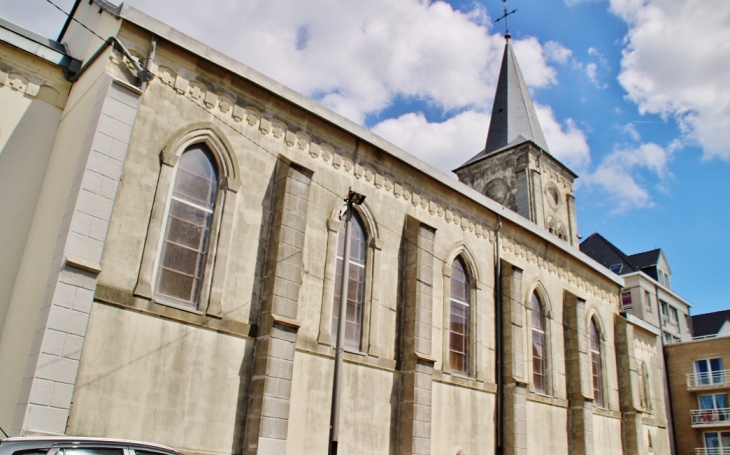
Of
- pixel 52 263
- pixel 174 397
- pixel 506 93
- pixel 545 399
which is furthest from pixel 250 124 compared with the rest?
pixel 506 93

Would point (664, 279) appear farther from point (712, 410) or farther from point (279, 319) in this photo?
point (279, 319)

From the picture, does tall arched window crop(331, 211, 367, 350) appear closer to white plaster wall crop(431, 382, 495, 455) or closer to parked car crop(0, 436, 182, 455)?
white plaster wall crop(431, 382, 495, 455)

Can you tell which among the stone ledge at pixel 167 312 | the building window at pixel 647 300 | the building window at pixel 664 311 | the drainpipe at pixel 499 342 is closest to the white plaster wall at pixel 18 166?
the stone ledge at pixel 167 312

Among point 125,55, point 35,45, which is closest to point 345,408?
point 125,55

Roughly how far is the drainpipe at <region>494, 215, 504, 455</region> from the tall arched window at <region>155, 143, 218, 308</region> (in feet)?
36.3

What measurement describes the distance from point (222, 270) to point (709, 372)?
33.2m

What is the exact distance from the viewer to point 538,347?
23.1 m

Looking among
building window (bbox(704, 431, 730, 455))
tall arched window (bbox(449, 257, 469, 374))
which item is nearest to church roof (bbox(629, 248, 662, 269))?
building window (bbox(704, 431, 730, 455))

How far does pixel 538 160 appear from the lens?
117ft

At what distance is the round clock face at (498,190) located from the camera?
35.7 m

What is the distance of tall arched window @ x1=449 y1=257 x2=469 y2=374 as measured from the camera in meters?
19.2

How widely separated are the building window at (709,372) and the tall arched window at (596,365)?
13.4 metres

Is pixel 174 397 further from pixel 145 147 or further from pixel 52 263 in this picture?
pixel 145 147

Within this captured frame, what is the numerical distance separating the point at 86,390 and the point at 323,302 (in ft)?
20.0
